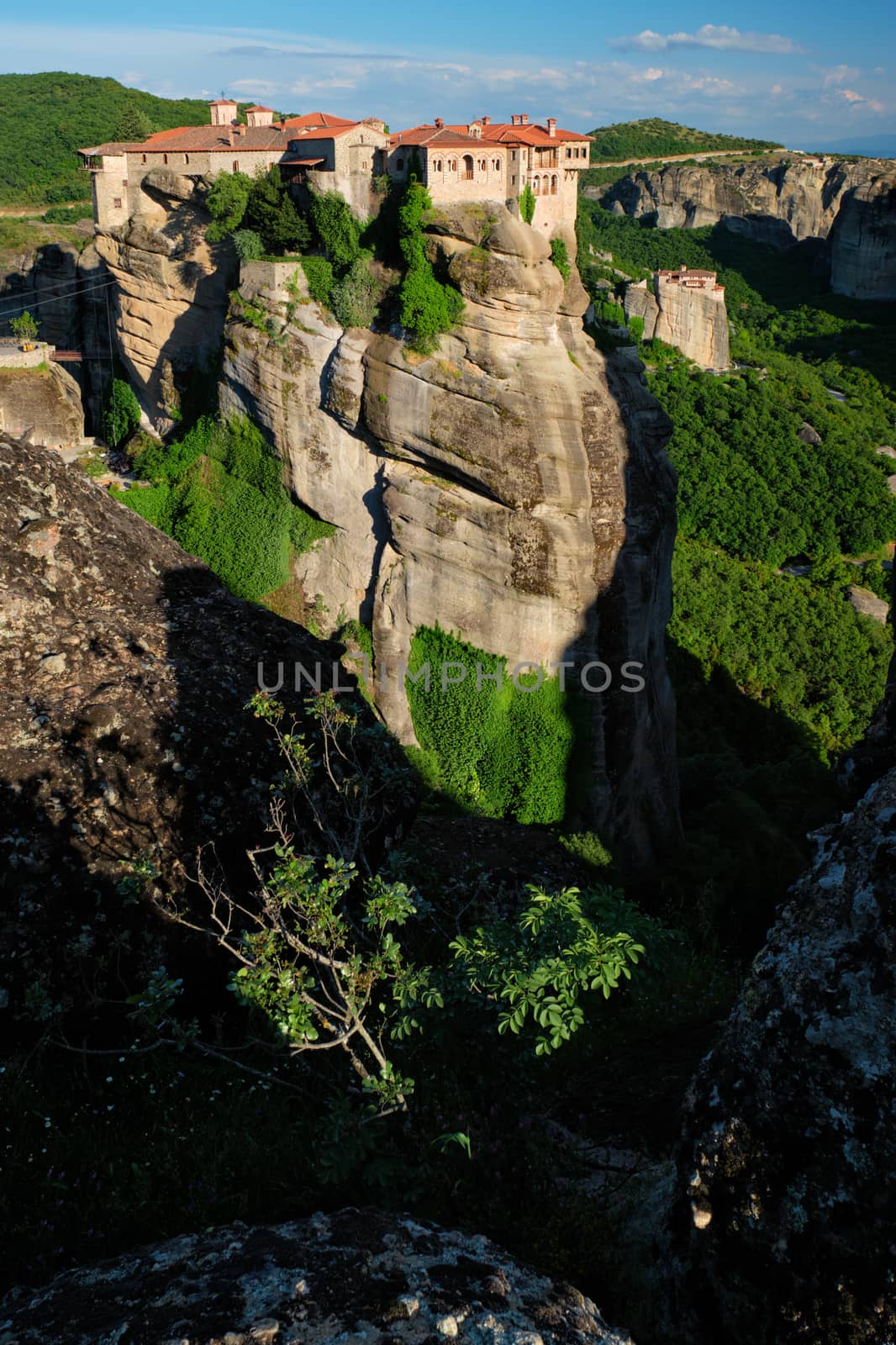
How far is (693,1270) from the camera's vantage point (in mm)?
3107

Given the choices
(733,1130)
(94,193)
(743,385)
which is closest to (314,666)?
(733,1130)

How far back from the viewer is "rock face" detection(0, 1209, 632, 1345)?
8.66 ft

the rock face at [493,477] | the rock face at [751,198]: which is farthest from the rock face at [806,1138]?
the rock face at [751,198]

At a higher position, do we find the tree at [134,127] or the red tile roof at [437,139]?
the tree at [134,127]

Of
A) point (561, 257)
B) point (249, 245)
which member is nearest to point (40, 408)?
point (249, 245)

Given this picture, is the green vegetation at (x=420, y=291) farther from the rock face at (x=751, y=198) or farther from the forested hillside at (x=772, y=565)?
the rock face at (x=751, y=198)

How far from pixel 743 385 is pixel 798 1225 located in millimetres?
53711

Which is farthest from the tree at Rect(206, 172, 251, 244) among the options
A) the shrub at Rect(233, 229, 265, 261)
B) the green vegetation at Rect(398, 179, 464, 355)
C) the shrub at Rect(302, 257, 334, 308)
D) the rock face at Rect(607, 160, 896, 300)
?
the rock face at Rect(607, 160, 896, 300)

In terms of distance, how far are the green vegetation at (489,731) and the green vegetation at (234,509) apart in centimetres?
364

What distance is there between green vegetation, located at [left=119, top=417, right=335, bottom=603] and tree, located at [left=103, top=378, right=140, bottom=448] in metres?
4.20

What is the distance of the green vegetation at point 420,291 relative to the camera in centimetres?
1827

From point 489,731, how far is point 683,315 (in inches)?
1706

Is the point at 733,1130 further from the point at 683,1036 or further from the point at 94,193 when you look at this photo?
the point at 94,193

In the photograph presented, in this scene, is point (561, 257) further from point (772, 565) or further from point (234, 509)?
point (772, 565)
